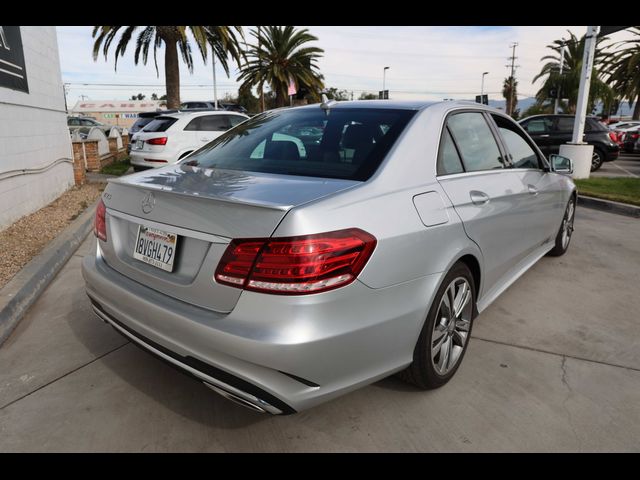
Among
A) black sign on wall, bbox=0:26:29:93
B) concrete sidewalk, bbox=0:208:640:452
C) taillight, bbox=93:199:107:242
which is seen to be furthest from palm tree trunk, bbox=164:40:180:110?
taillight, bbox=93:199:107:242

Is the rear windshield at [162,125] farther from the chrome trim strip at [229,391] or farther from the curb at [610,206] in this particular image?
the chrome trim strip at [229,391]

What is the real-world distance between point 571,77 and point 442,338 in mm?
39503

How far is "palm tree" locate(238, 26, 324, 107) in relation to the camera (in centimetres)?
2834

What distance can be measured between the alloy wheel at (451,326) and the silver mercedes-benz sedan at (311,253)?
0.01 metres

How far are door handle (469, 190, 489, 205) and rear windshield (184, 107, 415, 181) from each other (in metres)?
0.57

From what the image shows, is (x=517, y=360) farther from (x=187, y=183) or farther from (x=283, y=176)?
(x=187, y=183)

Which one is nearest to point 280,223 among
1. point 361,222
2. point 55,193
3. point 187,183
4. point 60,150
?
point 361,222

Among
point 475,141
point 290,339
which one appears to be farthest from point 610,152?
point 290,339

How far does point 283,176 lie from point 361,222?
0.57 meters

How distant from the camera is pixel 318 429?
2342 millimetres

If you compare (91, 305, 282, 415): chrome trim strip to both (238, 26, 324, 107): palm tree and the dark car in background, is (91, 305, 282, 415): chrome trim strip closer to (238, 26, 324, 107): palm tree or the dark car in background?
the dark car in background

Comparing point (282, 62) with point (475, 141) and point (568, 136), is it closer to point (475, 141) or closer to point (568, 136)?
point (568, 136)

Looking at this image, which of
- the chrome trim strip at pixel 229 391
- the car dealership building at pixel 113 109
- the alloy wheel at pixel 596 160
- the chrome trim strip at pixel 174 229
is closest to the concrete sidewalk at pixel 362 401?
the chrome trim strip at pixel 229 391

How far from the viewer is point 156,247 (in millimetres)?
2193
